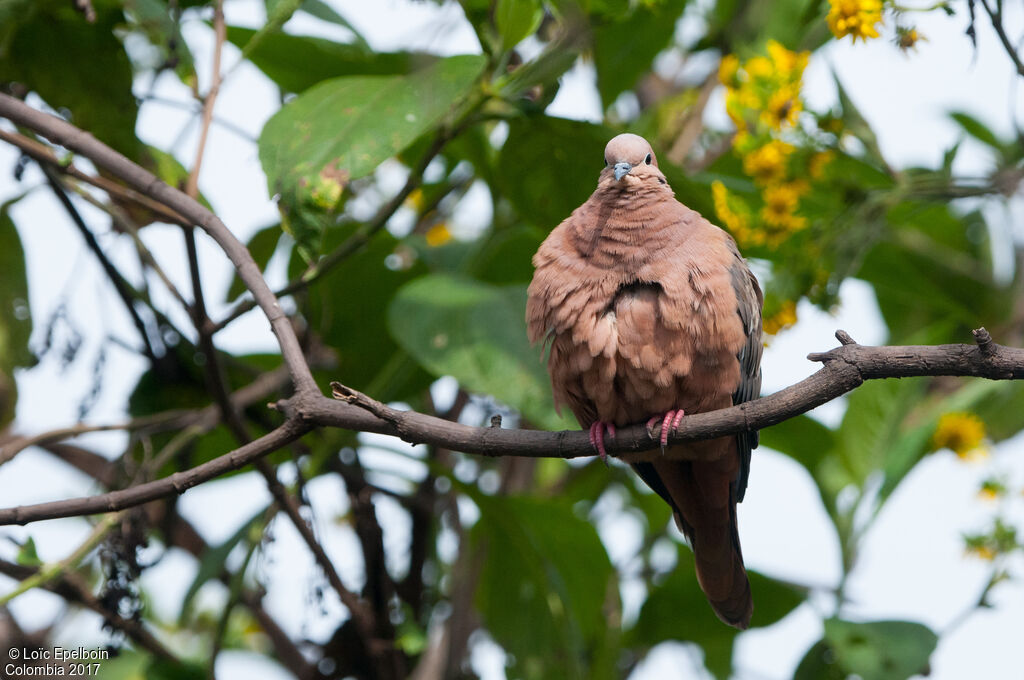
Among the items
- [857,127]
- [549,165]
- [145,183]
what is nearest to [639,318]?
[549,165]

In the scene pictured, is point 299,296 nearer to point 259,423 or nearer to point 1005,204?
point 259,423

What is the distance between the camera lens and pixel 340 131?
2.69 metres

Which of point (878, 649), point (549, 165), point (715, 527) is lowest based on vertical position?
point (878, 649)

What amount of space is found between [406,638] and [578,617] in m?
0.61

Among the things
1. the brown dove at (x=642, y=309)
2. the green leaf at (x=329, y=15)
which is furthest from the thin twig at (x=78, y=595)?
the green leaf at (x=329, y=15)

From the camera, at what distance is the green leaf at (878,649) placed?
2.95m

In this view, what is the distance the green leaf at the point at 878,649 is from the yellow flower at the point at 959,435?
733mm

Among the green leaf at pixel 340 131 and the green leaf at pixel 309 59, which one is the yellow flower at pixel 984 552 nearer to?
the green leaf at pixel 340 131

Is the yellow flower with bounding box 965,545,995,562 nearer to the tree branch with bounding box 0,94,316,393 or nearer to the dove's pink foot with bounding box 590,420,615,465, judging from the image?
the dove's pink foot with bounding box 590,420,615,465

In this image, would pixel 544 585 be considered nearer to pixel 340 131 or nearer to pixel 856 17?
pixel 340 131

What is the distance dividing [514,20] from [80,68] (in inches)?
53.8

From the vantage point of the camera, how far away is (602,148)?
126 inches

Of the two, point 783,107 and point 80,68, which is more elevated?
point 80,68

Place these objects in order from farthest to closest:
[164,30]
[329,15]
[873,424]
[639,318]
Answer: [873,424] → [329,15] → [164,30] → [639,318]
